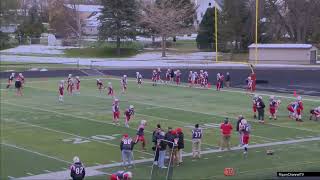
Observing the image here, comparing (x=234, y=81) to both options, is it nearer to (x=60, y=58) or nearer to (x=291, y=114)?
(x=291, y=114)

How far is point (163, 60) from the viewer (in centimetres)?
6969

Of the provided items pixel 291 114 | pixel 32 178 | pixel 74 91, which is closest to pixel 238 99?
pixel 291 114

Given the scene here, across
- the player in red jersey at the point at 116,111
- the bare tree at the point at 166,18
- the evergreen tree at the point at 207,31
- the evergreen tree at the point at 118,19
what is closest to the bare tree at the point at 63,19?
A: the evergreen tree at the point at 118,19

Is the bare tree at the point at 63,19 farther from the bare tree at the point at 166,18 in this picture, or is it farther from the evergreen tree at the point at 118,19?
the bare tree at the point at 166,18

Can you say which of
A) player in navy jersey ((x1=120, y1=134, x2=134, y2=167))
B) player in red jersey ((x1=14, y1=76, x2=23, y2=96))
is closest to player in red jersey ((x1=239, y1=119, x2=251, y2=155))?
player in navy jersey ((x1=120, y1=134, x2=134, y2=167))

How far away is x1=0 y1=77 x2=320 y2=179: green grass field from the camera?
18875mm

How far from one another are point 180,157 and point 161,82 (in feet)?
91.3

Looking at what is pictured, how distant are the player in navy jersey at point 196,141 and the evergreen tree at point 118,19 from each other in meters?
56.3

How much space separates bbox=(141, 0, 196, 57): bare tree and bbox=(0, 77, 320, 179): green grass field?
114ft

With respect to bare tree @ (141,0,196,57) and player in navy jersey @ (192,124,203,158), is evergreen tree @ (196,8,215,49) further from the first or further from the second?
player in navy jersey @ (192,124,203,158)

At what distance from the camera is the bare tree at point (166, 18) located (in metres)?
75.7

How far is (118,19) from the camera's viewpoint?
76125 mm

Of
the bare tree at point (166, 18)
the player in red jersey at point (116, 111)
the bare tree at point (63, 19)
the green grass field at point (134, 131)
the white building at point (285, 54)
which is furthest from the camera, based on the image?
the bare tree at point (63, 19)

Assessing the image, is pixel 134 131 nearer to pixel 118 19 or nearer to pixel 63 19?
pixel 118 19
